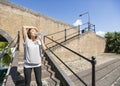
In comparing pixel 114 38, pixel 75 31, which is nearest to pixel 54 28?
pixel 75 31

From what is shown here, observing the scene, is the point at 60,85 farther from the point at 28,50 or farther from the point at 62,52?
the point at 62,52

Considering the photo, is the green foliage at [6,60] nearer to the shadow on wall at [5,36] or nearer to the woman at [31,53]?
the shadow on wall at [5,36]

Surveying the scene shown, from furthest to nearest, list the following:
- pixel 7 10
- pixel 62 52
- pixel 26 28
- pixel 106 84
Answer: pixel 62 52
pixel 7 10
pixel 106 84
pixel 26 28

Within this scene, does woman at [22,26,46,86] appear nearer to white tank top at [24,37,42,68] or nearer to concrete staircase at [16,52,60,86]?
white tank top at [24,37,42,68]

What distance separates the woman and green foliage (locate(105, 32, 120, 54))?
754 inches

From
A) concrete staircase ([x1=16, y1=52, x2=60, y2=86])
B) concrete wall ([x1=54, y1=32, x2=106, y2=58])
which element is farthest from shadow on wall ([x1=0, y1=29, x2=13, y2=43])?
concrete staircase ([x1=16, y1=52, x2=60, y2=86])

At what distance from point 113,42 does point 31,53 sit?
20004 mm

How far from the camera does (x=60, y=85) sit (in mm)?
5027

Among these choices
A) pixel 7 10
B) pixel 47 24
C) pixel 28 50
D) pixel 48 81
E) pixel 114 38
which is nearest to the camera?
pixel 28 50

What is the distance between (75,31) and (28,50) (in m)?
13.5

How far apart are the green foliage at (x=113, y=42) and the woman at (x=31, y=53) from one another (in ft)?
62.8

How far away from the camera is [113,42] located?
22.0m

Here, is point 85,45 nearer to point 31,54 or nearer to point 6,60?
point 6,60

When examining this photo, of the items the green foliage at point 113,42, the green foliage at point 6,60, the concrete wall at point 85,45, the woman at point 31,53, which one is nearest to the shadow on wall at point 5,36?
the green foliage at point 6,60
